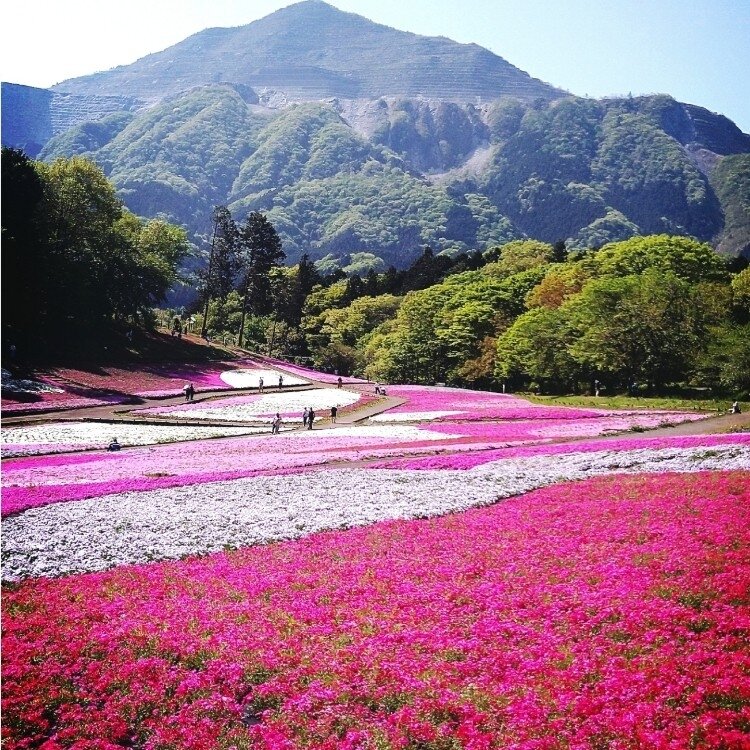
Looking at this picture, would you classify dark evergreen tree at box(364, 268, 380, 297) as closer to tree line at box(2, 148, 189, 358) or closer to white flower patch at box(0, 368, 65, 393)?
tree line at box(2, 148, 189, 358)

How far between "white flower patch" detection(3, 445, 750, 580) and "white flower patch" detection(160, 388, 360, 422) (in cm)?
2383

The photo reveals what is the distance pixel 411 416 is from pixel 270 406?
12982 millimetres

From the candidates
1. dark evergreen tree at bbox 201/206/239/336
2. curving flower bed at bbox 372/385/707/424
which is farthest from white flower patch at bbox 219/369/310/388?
dark evergreen tree at bbox 201/206/239/336

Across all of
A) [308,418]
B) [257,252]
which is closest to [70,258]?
[308,418]

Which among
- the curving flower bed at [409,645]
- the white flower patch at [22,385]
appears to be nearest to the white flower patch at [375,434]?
the white flower patch at [22,385]

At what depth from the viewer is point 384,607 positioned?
15352mm

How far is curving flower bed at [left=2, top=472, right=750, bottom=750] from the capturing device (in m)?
10.8

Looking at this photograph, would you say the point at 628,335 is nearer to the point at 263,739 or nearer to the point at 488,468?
the point at 488,468

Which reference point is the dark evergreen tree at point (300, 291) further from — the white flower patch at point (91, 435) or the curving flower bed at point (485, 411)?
the white flower patch at point (91, 435)

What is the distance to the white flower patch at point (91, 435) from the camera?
35875mm

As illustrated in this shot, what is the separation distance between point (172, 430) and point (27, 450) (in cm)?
1142

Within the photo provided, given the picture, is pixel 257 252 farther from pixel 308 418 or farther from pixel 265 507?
pixel 265 507

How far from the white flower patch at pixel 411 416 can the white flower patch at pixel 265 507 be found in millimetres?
21310

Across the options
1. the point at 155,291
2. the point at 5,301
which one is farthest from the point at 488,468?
the point at 155,291
